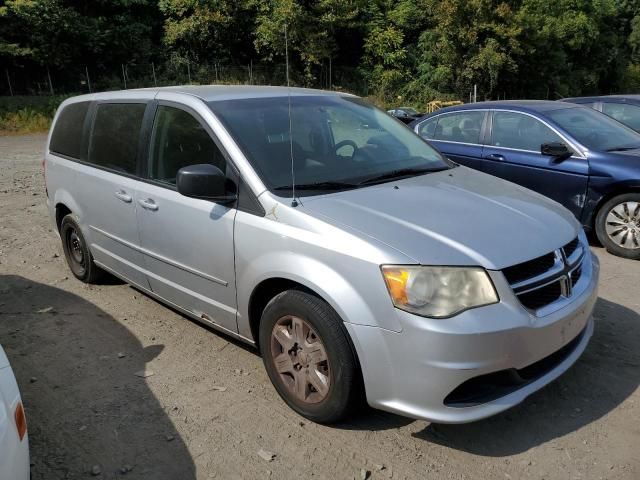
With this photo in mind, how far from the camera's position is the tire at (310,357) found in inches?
109

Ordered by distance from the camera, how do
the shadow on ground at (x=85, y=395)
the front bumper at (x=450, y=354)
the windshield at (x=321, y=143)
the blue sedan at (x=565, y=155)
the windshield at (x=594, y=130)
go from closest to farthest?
1. the front bumper at (x=450, y=354)
2. the shadow on ground at (x=85, y=395)
3. the windshield at (x=321, y=143)
4. the blue sedan at (x=565, y=155)
5. the windshield at (x=594, y=130)

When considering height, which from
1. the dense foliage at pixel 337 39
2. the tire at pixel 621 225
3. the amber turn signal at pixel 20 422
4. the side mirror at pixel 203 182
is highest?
the dense foliage at pixel 337 39

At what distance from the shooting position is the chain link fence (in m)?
26.4

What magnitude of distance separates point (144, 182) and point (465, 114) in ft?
15.2

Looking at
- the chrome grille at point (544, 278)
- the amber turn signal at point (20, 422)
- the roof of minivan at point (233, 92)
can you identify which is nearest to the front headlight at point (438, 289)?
the chrome grille at point (544, 278)

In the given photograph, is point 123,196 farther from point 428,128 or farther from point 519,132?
point 428,128

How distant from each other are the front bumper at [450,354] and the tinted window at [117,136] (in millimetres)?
2375

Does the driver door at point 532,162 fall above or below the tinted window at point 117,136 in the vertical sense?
below

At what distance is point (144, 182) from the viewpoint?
398cm

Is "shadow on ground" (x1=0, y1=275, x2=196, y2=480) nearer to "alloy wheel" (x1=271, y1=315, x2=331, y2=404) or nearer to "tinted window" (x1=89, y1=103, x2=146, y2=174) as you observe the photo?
"alloy wheel" (x1=271, y1=315, x2=331, y2=404)

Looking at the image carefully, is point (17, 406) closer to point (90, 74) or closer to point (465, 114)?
point (465, 114)

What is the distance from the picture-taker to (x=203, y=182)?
317 cm

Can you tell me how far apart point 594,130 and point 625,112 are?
3.04 m

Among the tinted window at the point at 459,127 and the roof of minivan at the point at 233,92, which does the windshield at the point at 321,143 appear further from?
the tinted window at the point at 459,127
